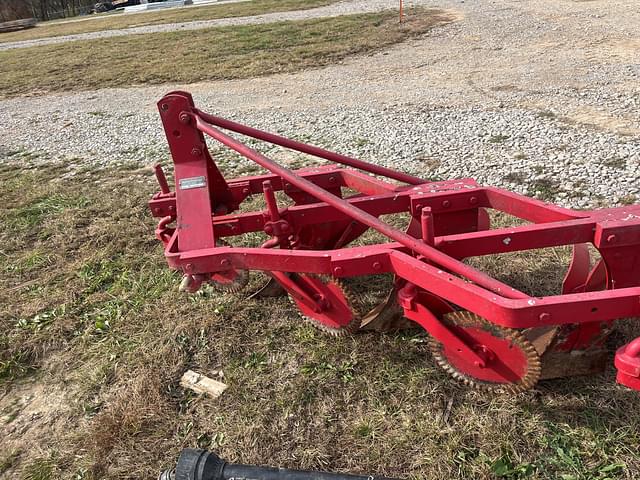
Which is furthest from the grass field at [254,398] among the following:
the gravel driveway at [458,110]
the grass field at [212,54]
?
the grass field at [212,54]

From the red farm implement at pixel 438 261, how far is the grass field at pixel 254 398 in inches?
8.0

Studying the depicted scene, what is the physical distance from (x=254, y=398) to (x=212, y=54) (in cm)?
1182

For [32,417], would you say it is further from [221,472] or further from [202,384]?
[221,472]

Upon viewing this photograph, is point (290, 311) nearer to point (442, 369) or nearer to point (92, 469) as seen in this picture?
point (442, 369)

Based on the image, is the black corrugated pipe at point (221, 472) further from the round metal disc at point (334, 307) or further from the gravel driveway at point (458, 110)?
the gravel driveway at point (458, 110)

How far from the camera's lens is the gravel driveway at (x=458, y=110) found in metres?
4.93

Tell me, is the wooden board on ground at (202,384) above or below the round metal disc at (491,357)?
below

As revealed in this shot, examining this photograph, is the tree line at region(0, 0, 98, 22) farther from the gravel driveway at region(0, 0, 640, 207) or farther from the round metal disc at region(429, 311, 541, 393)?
the round metal disc at region(429, 311, 541, 393)

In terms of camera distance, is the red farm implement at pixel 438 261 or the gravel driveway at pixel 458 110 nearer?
the red farm implement at pixel 438 261

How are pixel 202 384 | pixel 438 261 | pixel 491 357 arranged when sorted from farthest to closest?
pixel 202 384 → pixel 491 357 → pixel 438 261

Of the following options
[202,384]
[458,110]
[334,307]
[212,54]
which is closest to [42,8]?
[212,54]

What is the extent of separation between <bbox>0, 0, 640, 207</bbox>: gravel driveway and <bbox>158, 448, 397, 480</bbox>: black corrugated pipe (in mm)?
3228

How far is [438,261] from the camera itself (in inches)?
86.0

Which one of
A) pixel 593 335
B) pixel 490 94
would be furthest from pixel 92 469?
pixel 490 94
